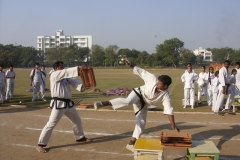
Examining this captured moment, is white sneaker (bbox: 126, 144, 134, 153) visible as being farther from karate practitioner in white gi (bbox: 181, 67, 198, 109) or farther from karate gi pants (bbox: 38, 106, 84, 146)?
karate practitioner in white gi (bbox: 181, 67, 198, 109)

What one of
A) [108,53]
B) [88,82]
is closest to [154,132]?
[88,82]

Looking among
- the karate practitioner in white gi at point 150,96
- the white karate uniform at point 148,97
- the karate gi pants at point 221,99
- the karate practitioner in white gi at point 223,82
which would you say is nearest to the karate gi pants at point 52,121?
the karate practitioner in white gi at point 150,96

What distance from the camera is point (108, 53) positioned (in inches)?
3688

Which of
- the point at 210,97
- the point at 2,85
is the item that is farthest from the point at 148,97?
the point at 2,85

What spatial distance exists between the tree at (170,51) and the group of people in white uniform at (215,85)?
244 feet

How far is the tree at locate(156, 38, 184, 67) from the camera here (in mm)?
88938

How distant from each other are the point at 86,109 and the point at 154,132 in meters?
4.62

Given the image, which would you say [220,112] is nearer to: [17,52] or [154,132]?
[154,132]

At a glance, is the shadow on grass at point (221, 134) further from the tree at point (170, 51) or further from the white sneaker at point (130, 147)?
the tree at point (170, 51)

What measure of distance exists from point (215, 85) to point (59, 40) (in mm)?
140169

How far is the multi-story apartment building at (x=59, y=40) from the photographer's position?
144250 millimetres

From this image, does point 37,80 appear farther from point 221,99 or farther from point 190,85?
point 221,99

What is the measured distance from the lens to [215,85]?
13.0 meters

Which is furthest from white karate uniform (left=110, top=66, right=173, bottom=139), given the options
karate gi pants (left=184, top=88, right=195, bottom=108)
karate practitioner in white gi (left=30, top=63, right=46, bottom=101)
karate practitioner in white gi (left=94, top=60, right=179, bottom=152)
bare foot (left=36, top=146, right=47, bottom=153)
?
karate practitioner in white gi (left=30, top=63, right=46, bottom=101)
